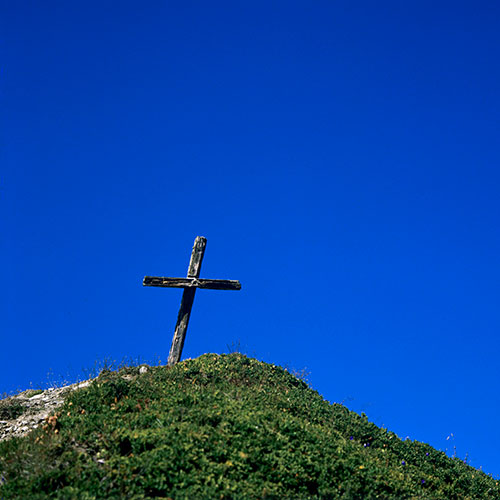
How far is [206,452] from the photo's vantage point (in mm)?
9164

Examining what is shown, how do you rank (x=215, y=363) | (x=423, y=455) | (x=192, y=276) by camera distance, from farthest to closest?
1. (x=192, y=276)
2. (x=215, y=363)
3. (x=423, y=455)

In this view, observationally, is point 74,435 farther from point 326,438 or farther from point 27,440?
point 326,438

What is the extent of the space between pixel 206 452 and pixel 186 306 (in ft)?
26.2

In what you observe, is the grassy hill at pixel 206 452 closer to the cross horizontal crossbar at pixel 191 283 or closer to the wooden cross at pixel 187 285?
the wooden cross at pixel 187 285

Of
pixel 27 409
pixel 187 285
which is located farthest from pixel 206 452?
pixel 187 285

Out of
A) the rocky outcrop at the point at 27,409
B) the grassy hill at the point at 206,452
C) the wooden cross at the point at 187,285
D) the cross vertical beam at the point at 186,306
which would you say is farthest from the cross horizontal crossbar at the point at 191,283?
the rocky outcrop at the point at 27,409

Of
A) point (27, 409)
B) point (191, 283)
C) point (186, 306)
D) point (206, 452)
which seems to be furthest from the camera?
point (191, 283)

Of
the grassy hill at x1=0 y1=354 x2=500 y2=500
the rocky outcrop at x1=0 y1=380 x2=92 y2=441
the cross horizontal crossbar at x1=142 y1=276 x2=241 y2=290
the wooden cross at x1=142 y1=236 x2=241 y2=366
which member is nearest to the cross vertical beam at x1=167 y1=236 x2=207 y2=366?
the wooden cross at x1=142 y1=236 x2=241 y2=366

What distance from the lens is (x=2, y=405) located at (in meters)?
14.9

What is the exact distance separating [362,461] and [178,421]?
3.87 metres

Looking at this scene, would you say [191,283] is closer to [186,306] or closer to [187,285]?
[187,285]

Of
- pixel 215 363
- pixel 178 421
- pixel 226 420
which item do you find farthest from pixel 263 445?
pixel 215 363

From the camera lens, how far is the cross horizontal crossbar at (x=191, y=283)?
16.8 meters

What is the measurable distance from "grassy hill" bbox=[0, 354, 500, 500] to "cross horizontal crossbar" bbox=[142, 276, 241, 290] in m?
3.64
